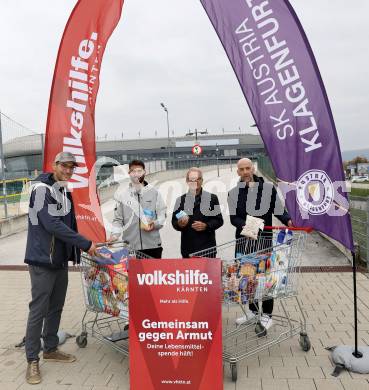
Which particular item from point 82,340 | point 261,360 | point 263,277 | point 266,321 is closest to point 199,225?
point 263,277

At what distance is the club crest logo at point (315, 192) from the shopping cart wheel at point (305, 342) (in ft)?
4.48

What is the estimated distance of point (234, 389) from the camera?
145 inches

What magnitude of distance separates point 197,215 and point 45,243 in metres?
1.77

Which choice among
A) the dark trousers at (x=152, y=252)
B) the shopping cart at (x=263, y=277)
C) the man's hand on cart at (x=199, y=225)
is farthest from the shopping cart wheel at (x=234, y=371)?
the dark trousers at (x=152, y=252)

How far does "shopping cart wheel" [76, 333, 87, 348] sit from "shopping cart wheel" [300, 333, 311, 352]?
236 centimetres

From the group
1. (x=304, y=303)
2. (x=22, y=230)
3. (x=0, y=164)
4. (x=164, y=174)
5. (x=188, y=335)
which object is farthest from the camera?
(x=164, y=174)

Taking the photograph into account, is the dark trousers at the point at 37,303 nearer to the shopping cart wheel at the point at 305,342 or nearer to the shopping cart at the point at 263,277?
the shopping cart at the point at 263,277

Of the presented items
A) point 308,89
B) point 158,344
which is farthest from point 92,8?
point 158,344

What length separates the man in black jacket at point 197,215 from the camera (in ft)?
15.9

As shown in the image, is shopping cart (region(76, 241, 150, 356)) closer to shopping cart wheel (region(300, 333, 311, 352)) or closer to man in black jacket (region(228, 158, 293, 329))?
man in black jacket (region(228, 158, 293, 329))

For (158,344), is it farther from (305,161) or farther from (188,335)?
(305,161)

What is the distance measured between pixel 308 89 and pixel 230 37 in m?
0.91

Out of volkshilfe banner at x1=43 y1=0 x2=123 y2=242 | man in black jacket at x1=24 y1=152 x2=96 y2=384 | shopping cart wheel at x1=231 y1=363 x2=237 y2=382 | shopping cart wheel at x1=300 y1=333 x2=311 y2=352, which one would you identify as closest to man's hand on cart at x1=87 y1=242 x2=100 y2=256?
man in black jacket at x1=24 y1=152 x2=96 y2=384

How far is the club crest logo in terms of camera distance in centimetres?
384
